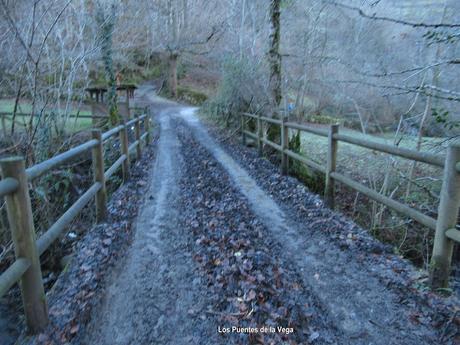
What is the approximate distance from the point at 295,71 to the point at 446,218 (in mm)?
16578

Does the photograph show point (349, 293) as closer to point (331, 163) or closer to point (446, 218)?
point (446, 218)

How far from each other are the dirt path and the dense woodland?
1967mm

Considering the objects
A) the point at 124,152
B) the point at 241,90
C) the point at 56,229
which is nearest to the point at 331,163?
the point at 56,229

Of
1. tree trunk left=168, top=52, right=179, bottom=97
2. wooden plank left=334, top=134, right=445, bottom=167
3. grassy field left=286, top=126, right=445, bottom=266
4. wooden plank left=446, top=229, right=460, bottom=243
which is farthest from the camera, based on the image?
tree trunk left=168, top=52, right=179, bottom=97

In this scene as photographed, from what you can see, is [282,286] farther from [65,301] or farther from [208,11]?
[208,11]

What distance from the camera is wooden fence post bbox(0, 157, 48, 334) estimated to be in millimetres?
2377

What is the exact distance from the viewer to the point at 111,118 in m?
14.0

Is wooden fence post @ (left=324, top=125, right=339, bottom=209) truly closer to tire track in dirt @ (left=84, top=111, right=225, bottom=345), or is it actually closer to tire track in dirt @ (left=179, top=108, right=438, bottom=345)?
tire track in dirt @ (left=179, top=108, right=438, bottom=345)

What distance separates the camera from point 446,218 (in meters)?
2.99

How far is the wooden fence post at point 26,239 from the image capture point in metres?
2.38

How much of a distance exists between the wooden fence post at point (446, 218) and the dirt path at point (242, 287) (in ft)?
1.22

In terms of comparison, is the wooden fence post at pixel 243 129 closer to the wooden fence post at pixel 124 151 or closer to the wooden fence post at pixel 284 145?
the wooden fence post at pixel 284 145

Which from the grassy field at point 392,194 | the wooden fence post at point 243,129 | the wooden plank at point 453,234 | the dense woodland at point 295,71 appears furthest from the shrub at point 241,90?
the wooden plank at point 453,234

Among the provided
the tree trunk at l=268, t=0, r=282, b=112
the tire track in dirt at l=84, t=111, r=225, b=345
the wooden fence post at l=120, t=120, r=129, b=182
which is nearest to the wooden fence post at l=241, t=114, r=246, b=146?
the tree trunk at l=268, t=0, r=282, b=112
